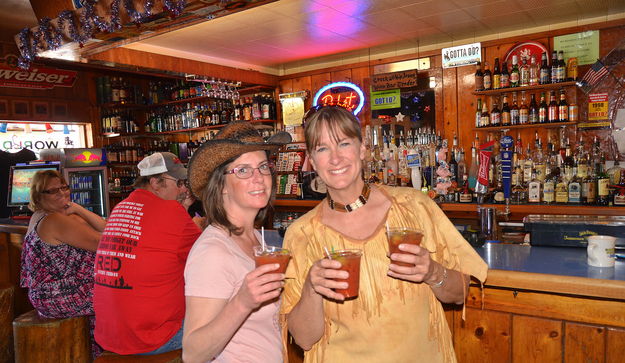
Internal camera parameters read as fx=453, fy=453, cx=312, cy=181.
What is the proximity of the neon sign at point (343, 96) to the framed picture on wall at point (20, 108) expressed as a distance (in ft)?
15.6

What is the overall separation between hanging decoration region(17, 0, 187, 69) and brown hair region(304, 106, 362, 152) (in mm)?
2389

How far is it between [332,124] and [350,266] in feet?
1.72

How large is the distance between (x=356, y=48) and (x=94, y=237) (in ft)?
15.6

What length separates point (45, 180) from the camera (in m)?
3.54

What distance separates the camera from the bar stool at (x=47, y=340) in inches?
114

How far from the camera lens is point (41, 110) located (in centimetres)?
764

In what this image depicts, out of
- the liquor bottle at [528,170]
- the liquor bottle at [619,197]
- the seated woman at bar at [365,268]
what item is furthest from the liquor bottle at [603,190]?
the seated woman at bar at [365,268]

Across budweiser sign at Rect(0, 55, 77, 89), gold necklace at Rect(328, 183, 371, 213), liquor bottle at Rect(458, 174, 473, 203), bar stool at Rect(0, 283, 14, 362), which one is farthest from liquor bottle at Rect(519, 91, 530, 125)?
budweiser sign at Rect(0, 55, 77, 89)

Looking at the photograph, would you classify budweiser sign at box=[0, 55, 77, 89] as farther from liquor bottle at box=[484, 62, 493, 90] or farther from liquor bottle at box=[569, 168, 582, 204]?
liquor bottle at box=[569, 168, 582, 204]

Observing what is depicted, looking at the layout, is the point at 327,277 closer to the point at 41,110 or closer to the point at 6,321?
the point at 6,321

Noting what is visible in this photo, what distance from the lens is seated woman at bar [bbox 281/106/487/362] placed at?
4.98 feet

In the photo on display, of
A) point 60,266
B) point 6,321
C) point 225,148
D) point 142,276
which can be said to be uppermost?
point 225,148

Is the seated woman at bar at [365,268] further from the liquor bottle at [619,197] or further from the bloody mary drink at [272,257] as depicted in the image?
the liquor bottle at [619,197]

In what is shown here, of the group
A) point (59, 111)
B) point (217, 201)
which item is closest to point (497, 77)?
point (217, 201)
